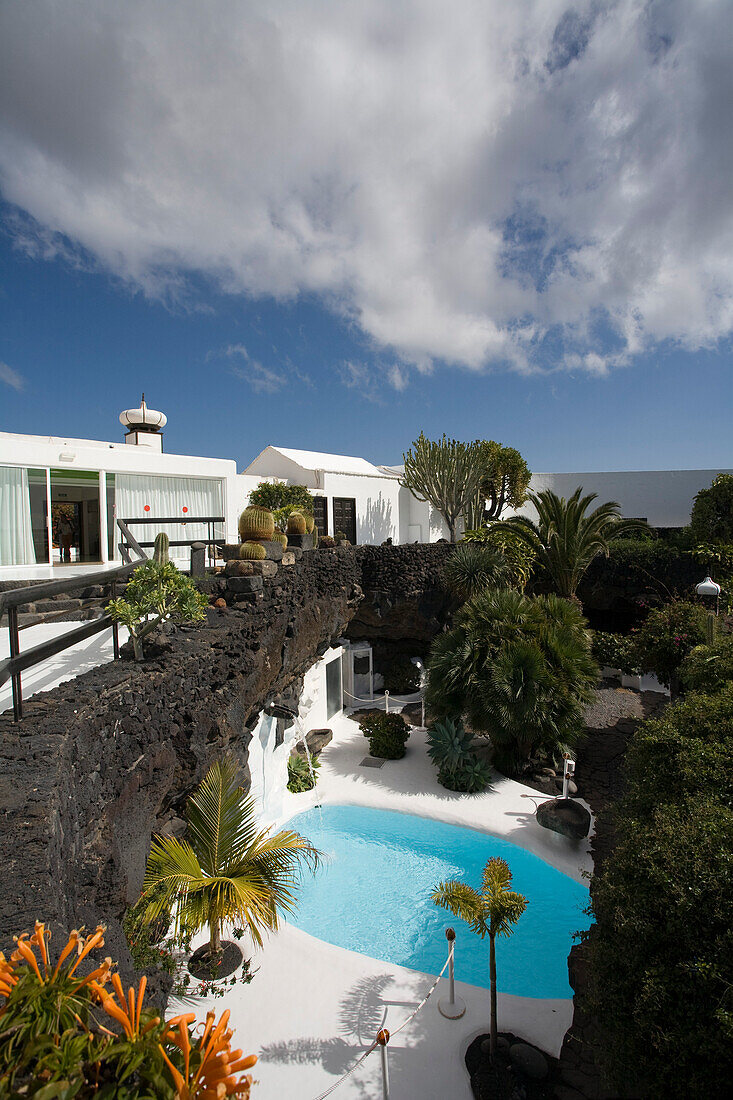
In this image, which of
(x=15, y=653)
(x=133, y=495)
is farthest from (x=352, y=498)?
(x=15, y=653)

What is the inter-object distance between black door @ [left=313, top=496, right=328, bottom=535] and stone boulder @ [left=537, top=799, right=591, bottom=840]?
1378 cm

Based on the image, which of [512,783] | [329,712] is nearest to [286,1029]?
[512,783]

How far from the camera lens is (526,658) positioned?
12156 mm

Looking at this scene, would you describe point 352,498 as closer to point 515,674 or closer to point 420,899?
point 515,674

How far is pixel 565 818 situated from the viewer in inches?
402

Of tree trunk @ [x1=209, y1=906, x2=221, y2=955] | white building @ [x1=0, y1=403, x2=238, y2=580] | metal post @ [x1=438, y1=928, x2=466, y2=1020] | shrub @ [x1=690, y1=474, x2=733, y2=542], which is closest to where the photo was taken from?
tree trunk @ [x1=209, y1=906, x2=221, y2=955]

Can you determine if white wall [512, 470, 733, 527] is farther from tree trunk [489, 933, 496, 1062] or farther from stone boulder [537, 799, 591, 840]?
tree trunk [489, 933, 496, 1062]

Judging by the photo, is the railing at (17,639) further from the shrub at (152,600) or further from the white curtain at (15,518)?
the white curtain at (15,518)

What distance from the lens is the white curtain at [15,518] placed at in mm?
12039

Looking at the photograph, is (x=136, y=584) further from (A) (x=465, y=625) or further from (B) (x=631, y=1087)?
(A) (x=465, y=625)

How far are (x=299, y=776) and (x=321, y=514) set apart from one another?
11414 mm

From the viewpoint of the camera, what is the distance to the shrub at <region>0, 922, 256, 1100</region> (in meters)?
1.24

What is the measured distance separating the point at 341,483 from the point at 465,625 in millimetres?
11258

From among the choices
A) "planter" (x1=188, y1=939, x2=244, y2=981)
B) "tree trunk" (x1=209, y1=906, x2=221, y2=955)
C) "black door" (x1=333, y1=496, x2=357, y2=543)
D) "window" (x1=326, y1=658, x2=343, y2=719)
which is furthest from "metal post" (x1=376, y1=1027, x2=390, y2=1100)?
"black door" (x1=333, y1=496, x2=357, y2=543)
